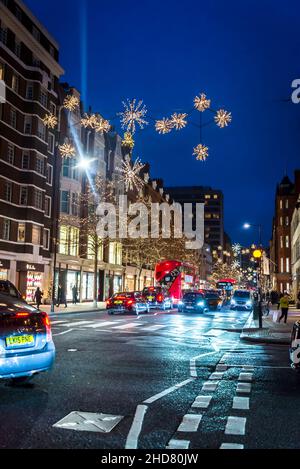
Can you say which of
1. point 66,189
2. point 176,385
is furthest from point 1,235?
point 176,385

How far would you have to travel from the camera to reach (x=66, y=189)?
163 feet

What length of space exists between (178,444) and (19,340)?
3.28 meters

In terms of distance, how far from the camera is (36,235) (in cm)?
4225

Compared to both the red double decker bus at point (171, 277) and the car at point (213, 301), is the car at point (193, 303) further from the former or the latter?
the red double decker bus at point (171, 277)

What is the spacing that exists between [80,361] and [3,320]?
13.8 ft

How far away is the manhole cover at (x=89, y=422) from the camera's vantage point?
Answer: 19.1 feet

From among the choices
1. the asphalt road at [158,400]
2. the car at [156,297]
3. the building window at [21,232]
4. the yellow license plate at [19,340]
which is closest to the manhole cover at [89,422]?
the asphalt road at [158,400]

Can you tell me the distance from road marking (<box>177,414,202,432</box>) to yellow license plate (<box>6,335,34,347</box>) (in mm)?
2735

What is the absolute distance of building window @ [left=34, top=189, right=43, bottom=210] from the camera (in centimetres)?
4169

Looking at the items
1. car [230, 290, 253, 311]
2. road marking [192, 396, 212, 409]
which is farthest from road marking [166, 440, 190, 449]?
car [230, 290, 253, 311]

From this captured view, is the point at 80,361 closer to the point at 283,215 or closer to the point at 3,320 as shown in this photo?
the point at 3,320

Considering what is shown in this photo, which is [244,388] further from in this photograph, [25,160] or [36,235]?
[25,160]

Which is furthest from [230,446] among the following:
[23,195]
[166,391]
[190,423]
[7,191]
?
[23,195]

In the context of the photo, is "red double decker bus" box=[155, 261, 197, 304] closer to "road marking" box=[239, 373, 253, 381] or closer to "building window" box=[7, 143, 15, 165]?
"building window" box=[7, 143, 15, 165]
